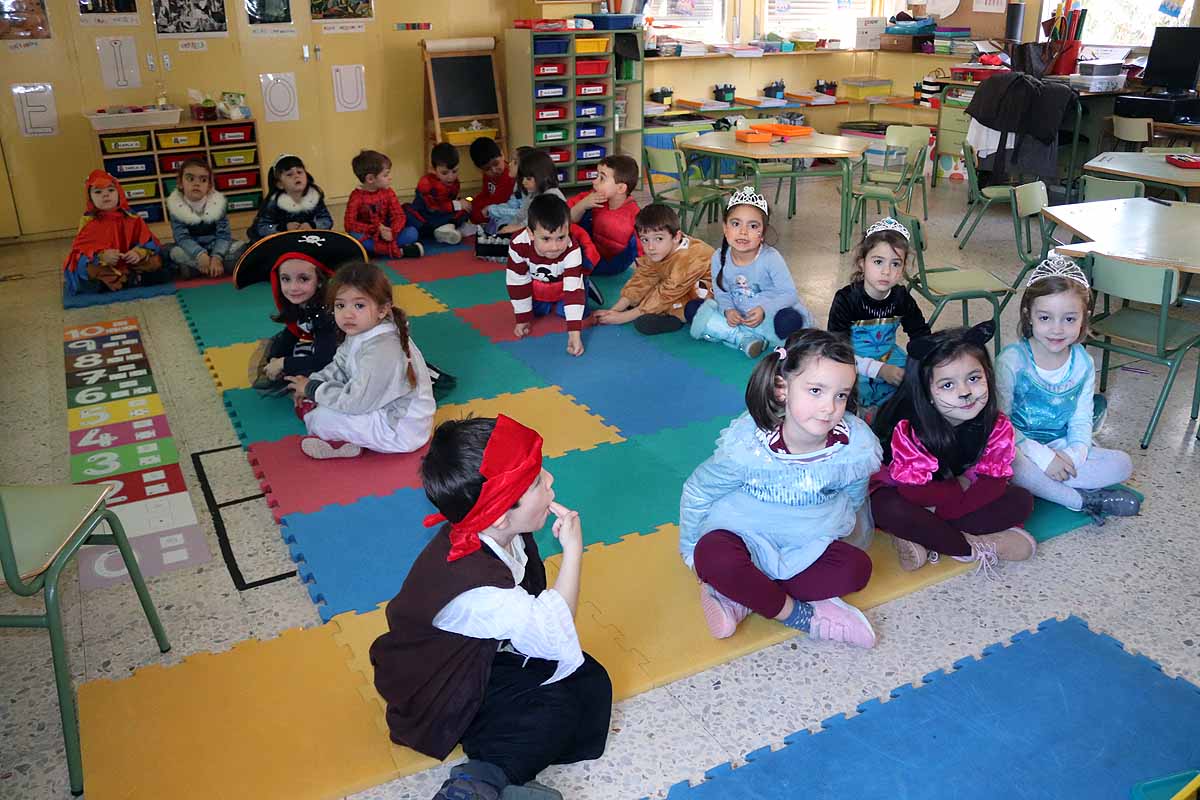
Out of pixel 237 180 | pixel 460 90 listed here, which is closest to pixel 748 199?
pixel 460 90

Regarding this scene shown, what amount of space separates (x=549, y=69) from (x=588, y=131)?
0.67 metres

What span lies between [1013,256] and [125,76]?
661 cm

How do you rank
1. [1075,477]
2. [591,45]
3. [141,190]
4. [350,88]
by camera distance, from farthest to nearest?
1. [591,45]
2. [350,88]
3. [141,190]
4. [1075,477]

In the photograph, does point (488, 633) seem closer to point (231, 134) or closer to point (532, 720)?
point (532, 720)

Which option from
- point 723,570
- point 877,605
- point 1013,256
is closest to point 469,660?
point 723,570

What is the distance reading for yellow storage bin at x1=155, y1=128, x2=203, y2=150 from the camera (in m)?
7.02

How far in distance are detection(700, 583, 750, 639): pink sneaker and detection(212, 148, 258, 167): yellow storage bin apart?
5975 millimetres

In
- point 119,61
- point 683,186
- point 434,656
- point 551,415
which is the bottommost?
point 551,415

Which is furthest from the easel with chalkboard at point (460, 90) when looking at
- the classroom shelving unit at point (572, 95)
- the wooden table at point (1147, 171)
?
the wooden table at point (1147, 171)

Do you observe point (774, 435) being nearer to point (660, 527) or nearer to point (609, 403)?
point (660, 527)

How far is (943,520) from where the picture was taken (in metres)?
3.04

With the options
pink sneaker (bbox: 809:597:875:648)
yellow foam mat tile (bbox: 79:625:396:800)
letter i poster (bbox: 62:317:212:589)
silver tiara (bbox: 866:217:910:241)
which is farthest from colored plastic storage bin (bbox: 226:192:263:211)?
pink sneaker (bbox: 809:597:875:648)

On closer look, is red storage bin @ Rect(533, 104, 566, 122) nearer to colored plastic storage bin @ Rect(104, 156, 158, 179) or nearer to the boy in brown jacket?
colored plastic storage bin @ Rect(104, 156, 158, 179)

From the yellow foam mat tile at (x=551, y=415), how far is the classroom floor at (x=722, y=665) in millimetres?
990
